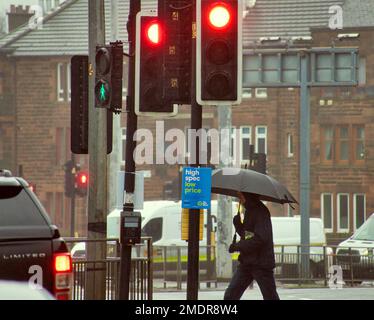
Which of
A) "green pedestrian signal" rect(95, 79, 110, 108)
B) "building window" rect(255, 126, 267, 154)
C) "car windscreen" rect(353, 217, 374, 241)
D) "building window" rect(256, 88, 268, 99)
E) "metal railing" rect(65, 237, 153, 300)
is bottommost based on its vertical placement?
"car windscreen" rect(353, 217, 374, 241)

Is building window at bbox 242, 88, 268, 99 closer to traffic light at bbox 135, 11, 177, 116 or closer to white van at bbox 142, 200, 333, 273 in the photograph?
white van at bbox 142, 200, 333, 273

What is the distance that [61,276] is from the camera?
948 cm

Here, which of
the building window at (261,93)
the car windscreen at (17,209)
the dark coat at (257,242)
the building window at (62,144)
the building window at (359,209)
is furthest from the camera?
the building window at (62,144)

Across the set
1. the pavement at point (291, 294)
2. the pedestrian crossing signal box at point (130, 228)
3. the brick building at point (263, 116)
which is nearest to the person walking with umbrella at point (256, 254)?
the pedestrian crossing signal box at point (130, 228)

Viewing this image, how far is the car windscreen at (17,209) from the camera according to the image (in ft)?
30.8

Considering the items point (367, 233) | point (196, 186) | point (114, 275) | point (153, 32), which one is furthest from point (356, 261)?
point (196, 186)

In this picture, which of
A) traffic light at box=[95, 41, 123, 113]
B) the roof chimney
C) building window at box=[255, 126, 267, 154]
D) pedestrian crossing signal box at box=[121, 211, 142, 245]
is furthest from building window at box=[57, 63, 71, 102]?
traffic light at box=[95, 41, 123, 113]

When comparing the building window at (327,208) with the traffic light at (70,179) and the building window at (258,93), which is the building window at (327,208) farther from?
the traffic light at (70,179)

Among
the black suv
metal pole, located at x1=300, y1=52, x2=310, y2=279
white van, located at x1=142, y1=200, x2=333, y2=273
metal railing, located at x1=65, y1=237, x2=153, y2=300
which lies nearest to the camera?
the black suv

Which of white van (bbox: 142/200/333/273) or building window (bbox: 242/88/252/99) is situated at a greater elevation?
building window (bbox: 242/88/252/99)

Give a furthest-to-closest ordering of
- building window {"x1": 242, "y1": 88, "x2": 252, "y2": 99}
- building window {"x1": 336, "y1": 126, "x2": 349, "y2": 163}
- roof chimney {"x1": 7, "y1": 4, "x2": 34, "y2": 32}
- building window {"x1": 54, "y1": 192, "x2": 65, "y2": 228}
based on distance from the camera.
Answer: roof chimney {"x1": 7, "y1": 4, "x2": 34, "y2": 32}, building window {"x1": 54, "y1": 192, "x2": 65, "y2": 228}, building window {"x1": 242, "y1": 88, "x2": 252, "y2": 99}, building window {"x1": 336, "y1": 126, "x2": 349, "y2": 163}

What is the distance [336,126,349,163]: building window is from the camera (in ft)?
215

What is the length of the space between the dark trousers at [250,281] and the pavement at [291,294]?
9348mm
